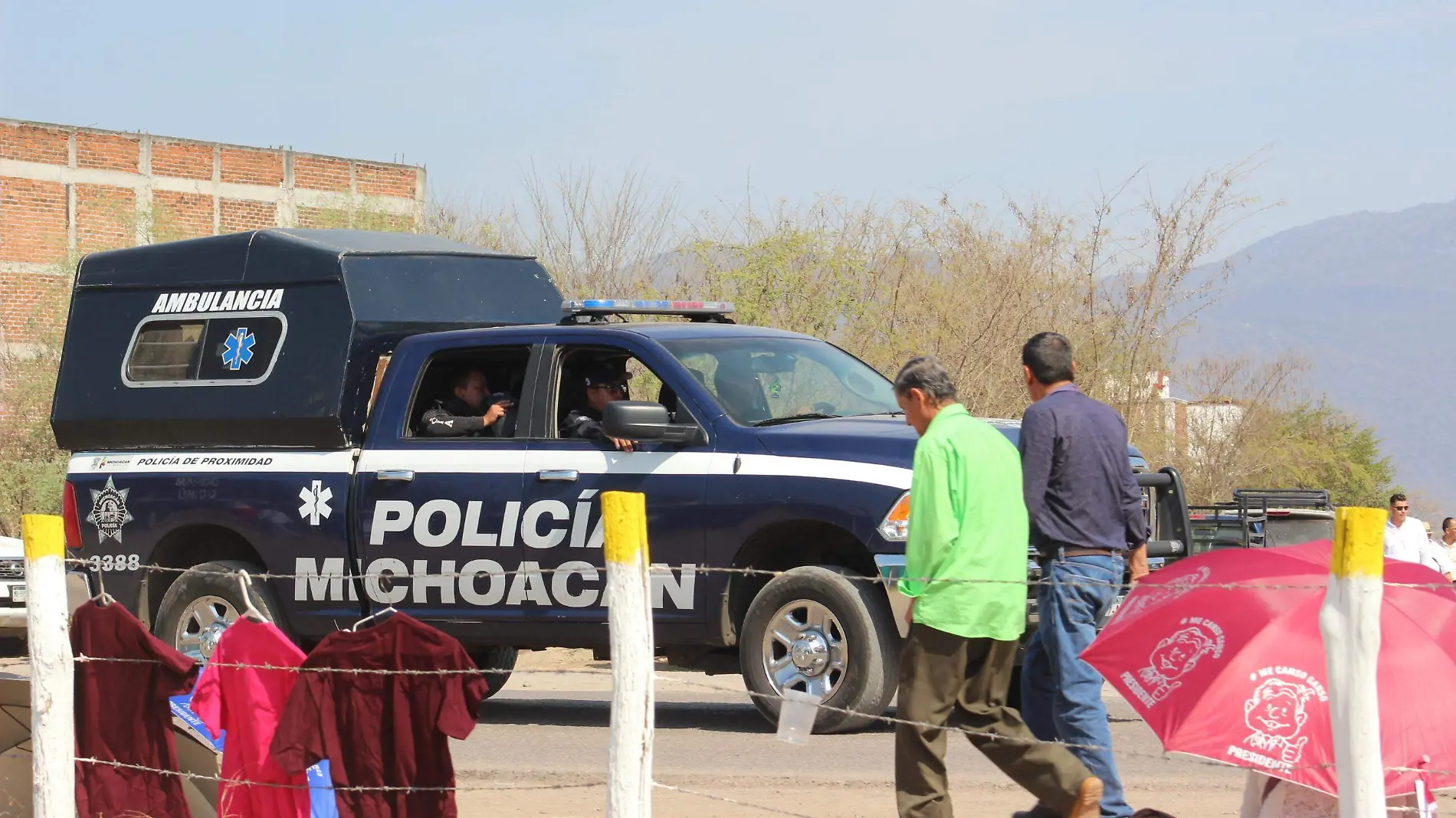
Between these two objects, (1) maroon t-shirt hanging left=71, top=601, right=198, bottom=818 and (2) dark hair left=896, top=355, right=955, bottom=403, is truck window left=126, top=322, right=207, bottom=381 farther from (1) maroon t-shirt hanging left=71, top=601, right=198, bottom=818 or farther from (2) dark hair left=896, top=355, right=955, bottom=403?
(2) dark hair left=896, top=355, right=955, bottom=403

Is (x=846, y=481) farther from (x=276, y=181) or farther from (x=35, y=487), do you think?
(x=276, y=181)

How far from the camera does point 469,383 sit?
10.0 metres

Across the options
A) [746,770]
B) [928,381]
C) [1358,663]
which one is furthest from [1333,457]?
[1358,663]

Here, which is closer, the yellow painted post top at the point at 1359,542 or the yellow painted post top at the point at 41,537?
the yellow painted post top at the point at 1359,542

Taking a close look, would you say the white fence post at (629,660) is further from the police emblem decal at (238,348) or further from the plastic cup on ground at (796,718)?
the police emblem decal at (238,348)

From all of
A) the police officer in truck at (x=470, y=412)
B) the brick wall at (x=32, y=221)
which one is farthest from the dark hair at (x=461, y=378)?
the brick wall at (x=32, y=221)

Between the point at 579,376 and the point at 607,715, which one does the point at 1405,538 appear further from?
the point at 579,376

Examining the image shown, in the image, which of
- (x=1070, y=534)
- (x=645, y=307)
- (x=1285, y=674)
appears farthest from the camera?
(x=645, y=307)

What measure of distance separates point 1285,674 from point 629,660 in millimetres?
1817

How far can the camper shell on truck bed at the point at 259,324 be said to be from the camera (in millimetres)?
10078

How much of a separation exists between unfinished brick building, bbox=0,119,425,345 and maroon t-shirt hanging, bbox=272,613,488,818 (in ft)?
99.4

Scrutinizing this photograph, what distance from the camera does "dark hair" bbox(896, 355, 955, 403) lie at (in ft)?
19.6

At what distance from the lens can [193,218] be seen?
41.5 m

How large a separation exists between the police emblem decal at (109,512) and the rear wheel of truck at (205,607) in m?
Answer: 0.57
